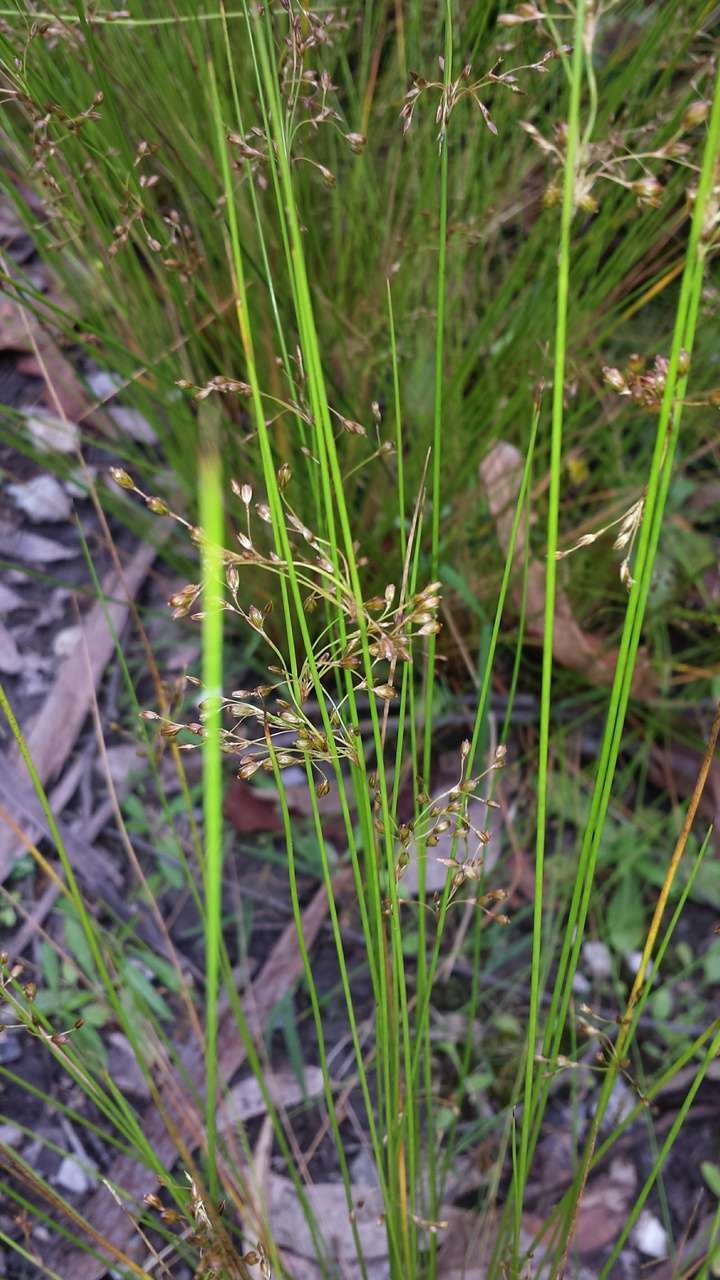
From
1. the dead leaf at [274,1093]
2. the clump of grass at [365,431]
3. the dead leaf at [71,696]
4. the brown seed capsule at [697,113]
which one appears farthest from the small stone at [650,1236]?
the brown seed capsule at [697,113]

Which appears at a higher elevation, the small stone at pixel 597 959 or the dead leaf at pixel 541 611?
the dead leaf at pixel 541 611

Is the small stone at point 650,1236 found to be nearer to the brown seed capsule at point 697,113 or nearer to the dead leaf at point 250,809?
the dead leaf at point 250,809

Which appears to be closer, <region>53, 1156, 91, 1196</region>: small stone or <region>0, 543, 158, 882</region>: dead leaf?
<region>53, 1156, 91, 1196</region>: small stone

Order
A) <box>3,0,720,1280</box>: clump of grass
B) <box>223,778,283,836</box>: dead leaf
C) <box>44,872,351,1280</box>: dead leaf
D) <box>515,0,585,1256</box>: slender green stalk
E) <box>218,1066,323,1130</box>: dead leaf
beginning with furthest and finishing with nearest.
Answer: <box>223,778,283,836</box>: dead leaf < <box>218,1066,323,1130</box>: dead leaf < <box>44,872,351,1280</box>: dead leaf < <box>3,0,720,1280</box>: clump of grass < <box>515,0,585,1256</box>: slender green stalk

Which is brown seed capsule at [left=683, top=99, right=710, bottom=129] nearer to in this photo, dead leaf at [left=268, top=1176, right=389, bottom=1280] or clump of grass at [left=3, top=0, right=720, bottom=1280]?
clump of grass at [left=3, top=0, right=720, bottom=1280]

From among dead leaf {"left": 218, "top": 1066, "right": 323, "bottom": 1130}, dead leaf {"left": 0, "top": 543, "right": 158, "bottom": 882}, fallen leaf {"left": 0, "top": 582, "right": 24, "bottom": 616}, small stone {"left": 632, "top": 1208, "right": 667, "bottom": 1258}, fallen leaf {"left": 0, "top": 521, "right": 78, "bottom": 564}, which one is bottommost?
small stone {"left": 632, "top": 1208, "right": 667, "bottom": 1258}

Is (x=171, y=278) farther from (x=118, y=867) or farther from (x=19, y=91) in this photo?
(x=118, y=867)

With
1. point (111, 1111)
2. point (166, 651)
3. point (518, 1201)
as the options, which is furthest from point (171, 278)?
point (518, 1201)

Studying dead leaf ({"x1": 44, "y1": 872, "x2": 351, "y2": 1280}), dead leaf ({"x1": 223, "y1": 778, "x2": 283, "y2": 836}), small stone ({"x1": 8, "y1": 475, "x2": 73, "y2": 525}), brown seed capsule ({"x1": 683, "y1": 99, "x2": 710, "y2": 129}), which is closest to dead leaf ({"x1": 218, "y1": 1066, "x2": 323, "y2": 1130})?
dead leaf ({"x1": 44, "y1": 872, "x2": 351, "y2": 1280})
